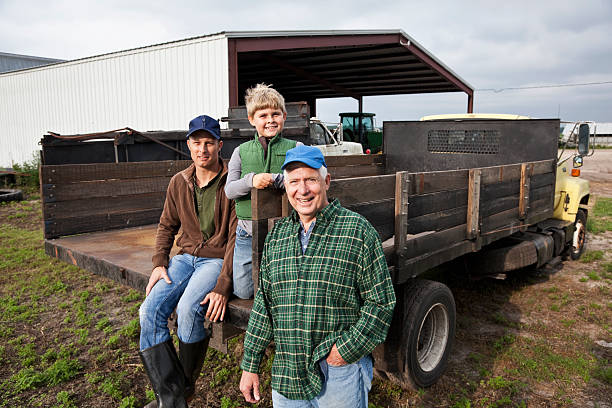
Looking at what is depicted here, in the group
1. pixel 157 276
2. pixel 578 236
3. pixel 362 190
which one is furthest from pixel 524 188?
pixel 157 276

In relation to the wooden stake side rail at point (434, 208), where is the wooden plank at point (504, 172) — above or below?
above

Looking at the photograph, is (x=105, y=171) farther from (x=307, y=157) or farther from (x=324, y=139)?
(x=324, y=139)

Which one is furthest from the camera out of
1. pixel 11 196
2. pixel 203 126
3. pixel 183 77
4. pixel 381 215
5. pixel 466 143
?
pixel 183 77

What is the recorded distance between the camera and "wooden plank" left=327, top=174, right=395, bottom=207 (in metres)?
2.38

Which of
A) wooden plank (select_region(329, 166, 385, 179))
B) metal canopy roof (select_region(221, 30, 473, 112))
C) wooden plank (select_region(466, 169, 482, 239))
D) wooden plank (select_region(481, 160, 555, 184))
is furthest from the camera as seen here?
metal canopy roof (select_region(221, 30, 473, 112))

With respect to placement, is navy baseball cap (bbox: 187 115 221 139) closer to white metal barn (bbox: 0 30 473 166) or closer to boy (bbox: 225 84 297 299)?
boy (bbox: 225 84 297 299)

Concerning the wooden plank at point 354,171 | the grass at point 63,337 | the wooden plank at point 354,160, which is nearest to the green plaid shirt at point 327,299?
the grass at point 63,337

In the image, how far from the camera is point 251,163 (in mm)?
2469

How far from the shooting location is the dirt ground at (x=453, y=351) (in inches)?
122

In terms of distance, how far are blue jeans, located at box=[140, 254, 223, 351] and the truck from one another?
5.3 inches

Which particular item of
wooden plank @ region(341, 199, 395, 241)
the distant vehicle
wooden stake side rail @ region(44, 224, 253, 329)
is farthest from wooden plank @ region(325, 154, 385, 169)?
the distant vehicle

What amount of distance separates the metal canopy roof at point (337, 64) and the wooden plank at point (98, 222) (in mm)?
6886

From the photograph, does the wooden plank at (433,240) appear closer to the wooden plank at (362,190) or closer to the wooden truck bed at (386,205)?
the wooden truck bed at (386,205)

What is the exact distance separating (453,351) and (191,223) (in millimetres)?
2503
